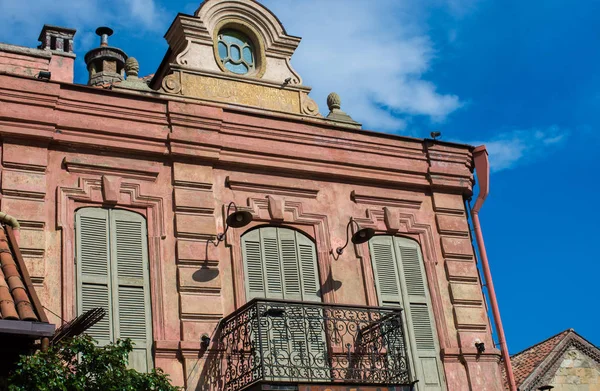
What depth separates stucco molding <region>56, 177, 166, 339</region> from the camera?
1274cm

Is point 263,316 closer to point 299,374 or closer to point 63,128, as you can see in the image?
point 299,374

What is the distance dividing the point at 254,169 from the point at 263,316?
122 inches

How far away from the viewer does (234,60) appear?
16531 mm

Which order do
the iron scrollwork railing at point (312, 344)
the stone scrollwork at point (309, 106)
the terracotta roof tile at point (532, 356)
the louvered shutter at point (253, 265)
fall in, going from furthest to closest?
the terracotta roof tile at point (532, 356)
the stone scrollwork at point (309, 106)
the louvered shutter at point (253, 265)
the iron scrollwork railing at point (312, 344)

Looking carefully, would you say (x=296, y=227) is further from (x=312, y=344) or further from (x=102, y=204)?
(x=102, y=204)

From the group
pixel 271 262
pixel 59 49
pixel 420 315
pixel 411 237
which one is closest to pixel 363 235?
pixel 271 262

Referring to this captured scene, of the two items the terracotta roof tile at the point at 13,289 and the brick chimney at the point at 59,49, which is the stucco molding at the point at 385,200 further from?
the brick chimney at the point at 59,49

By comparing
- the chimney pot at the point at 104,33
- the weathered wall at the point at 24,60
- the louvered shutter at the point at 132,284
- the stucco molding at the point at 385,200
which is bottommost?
the louvered shutter at the point at 132,284

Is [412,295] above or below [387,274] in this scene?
below

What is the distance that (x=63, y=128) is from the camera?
13.7m

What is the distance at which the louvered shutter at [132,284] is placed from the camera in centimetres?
1271

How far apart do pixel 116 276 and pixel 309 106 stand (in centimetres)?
512

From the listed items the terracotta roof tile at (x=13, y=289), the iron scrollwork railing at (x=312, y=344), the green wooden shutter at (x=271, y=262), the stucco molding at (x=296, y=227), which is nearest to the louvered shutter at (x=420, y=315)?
the iron scrollwork railing at (x=312, y=344)

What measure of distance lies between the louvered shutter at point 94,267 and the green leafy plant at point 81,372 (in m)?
1.26
